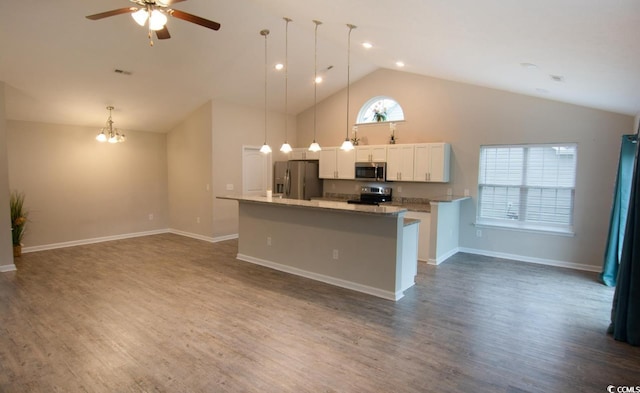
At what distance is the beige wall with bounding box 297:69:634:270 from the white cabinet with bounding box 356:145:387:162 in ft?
1.58

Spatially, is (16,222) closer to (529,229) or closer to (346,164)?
(346,164)

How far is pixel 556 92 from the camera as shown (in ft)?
16.1

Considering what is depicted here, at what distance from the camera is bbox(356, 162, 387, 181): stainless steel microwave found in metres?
7.02

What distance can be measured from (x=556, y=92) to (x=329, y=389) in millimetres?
5082

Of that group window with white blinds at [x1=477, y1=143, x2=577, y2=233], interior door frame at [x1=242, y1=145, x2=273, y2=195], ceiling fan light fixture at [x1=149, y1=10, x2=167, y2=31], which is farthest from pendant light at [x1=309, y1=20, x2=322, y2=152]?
window with white blinds at [x1=477, y1=143, x2=577, y2=233]

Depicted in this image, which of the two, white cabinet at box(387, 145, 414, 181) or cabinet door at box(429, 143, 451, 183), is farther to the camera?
white cabinet at box(387, 145, 414, 181)

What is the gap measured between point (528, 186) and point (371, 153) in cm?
296

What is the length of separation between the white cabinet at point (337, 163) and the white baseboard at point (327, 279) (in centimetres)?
293

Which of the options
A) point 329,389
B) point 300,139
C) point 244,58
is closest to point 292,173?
point 300,139

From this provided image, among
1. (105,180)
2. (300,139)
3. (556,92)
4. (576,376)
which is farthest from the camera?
(300,139)

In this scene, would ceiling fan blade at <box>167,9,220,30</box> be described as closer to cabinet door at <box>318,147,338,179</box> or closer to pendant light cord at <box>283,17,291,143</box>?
pendant light cord at <box>283,17,291,143</box>

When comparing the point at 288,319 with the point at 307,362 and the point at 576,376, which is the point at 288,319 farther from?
the point at 576,376

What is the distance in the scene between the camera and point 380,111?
757 cm

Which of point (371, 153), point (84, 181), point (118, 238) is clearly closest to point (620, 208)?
point (371, 153)
